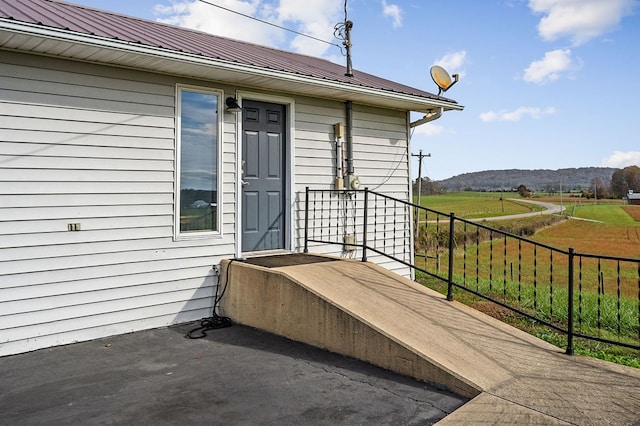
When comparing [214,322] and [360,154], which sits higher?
[360,154]

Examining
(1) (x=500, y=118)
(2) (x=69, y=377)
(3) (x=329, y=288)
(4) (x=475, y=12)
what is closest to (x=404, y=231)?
(3) (x=329, y=288)

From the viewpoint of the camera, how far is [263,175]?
546 centimetres

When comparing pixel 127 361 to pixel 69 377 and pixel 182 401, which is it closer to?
pixel 69 377

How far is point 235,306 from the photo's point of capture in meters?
4.71

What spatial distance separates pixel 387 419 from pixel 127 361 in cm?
225

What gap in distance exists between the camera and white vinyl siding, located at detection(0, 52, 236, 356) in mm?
3785

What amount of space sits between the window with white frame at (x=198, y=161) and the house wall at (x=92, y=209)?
0.34ft

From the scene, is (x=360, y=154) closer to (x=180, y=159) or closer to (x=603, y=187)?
(x=180, y=159)

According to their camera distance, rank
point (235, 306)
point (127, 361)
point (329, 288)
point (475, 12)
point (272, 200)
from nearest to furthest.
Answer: point (127, 361), point (329, 288), point (235, 306), point (272, 200), point (475, 12)

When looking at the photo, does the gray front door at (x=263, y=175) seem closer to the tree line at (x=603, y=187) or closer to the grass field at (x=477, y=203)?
the grass field at (x=477, y=203)

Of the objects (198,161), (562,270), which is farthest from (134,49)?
(562,270)

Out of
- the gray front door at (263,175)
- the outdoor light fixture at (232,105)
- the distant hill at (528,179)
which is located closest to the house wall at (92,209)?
the outdoor light fixture at (232,105)

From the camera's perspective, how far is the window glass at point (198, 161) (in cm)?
475

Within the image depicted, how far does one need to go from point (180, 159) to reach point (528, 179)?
207ft
